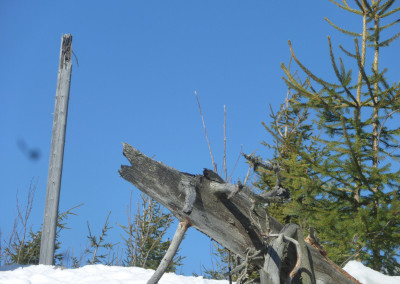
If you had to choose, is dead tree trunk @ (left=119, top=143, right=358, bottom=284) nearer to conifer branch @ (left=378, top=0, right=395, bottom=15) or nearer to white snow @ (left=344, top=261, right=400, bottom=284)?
white snow @ (left=344, top=261, right=400, bottom=284)

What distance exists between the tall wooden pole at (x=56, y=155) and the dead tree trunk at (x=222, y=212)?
606 cm

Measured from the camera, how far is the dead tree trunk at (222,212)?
8.89 ft

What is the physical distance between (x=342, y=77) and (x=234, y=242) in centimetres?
533

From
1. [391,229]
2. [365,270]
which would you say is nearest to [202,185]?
[365,270]

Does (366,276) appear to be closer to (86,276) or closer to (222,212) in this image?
(222,212)

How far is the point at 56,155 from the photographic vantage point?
8344mm

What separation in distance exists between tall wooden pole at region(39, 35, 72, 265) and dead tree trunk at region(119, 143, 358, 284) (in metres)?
6.06

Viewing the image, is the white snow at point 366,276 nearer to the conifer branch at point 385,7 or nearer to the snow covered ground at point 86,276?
the snow covered ground at point 86,276

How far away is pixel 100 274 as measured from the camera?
21.7 ft

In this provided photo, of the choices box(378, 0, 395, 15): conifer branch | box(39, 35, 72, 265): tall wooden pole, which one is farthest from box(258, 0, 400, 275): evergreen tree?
box(39, 35, 72, 265): tall wooden pole

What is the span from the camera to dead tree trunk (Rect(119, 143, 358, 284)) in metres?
2.71

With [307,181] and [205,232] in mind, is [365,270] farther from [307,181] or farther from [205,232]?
[307,181]

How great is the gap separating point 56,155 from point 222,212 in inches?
253

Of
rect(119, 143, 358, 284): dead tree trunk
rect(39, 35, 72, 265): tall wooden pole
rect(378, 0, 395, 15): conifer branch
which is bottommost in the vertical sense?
rect(119, 143, 358, 284): dead tree trunk
